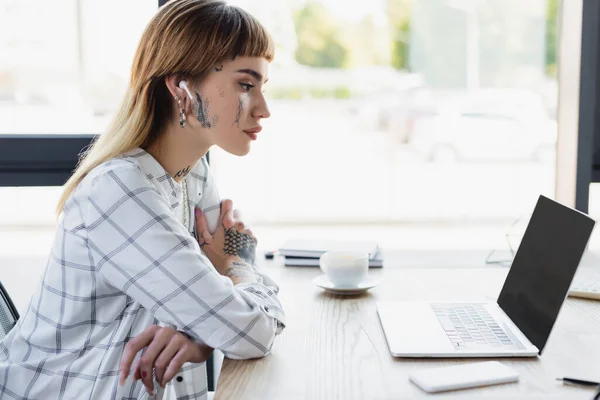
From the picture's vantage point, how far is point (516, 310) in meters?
1.25

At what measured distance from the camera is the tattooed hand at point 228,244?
1421 millimetres

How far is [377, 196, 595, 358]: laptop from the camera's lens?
3.58 feet

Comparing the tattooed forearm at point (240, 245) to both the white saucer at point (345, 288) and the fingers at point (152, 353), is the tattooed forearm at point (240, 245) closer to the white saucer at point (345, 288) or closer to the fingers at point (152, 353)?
the white saucer at point (345, 288)

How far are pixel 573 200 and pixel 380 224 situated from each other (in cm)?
269

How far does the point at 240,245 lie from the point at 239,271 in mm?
111

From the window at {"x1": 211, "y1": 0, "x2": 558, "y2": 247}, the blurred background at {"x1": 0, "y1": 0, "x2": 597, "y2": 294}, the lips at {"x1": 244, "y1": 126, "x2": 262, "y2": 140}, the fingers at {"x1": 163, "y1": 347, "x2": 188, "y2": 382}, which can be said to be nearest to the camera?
the fingers at {"x1": 163, "y1": 347, "x2": 188, "y2": 382}

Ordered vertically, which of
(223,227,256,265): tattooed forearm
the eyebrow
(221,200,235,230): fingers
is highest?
the eyebrow

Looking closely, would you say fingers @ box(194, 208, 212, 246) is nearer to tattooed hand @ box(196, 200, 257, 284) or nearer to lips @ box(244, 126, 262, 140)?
tattooed hand @ box(196, 200, 257, 284)

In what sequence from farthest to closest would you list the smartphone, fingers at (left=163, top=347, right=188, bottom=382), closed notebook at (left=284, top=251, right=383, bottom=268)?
closed notebook at (left=284, top=251, right=383, bottom=268) < fingers at (left=163, top=347, right=188, bottom=382) < the smartphone

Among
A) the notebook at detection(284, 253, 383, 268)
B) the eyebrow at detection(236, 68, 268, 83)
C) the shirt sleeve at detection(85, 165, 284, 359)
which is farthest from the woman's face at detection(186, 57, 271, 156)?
the notebook at detection(284, 253, 383, 268)

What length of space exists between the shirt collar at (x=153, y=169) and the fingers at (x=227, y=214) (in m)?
0.23

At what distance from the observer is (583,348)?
114 cm

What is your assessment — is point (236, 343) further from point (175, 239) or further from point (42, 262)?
point (42, 262)

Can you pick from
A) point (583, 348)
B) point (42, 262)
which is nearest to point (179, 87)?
point (583, 348)
